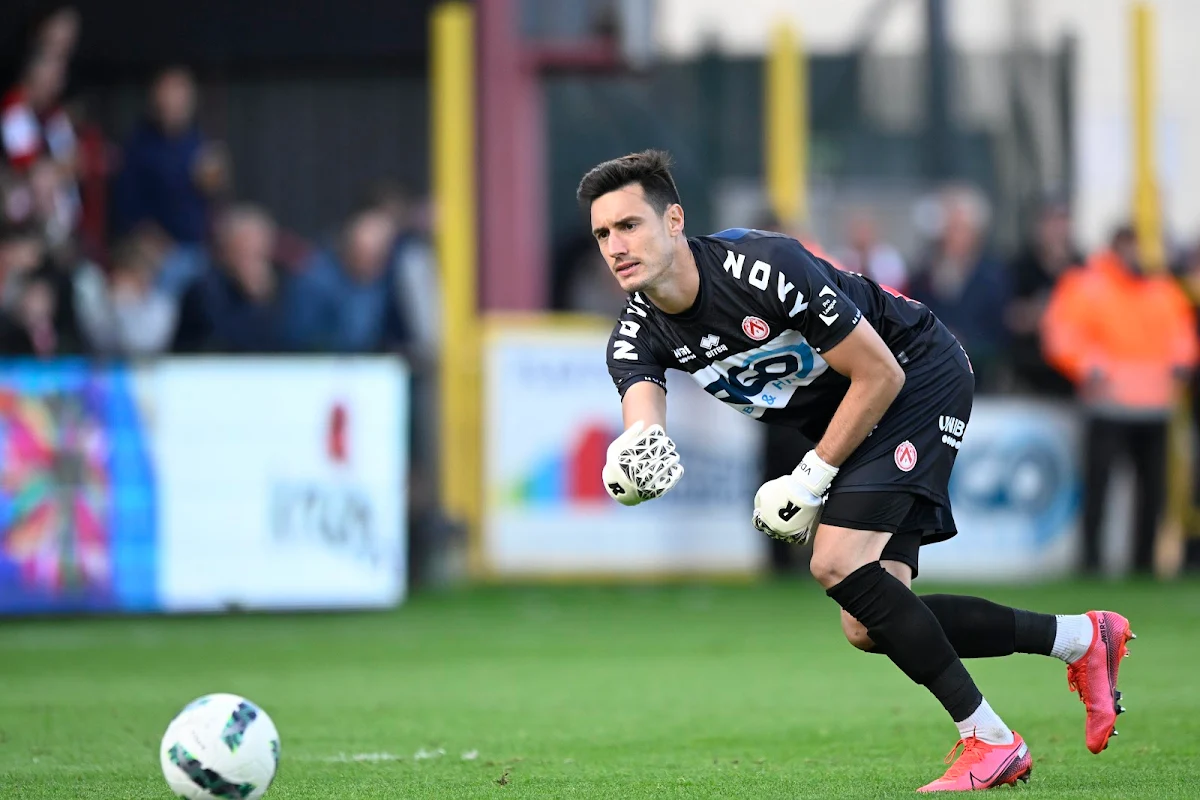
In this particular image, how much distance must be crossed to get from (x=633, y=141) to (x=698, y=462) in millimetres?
3137

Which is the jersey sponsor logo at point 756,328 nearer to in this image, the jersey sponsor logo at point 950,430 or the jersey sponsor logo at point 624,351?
the jersey sponsor logo at point 624,351

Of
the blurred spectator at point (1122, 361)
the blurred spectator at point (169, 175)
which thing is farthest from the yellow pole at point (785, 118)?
the blurred spectator at point (169, 175)

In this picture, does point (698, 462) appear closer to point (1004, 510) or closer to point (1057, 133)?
point (1004, 510)

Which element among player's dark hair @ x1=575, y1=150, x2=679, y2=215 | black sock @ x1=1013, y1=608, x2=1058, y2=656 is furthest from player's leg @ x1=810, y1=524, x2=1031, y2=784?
player's dark hair @ x1=575, y1=150, x2=679, y2=215

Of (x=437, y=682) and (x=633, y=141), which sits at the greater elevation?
(x=633, y=141)

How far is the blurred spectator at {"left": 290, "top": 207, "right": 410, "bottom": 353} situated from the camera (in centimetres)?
1389

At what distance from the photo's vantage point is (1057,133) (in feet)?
53.1

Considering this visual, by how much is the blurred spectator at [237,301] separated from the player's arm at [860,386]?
7.89 meters

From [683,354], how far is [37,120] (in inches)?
390

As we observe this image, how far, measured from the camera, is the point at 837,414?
20.0 ft

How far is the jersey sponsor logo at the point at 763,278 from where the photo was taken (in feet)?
19.7

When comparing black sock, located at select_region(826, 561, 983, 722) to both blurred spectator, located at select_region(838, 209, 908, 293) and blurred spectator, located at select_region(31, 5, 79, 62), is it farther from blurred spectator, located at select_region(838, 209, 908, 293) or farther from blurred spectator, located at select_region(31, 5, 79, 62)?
blurred spectator, located at select_region(31, 5, 79, 62)

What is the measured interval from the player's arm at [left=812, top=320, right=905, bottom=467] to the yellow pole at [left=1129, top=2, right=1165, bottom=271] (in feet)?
34.2

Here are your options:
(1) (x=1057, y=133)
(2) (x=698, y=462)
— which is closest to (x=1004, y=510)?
(2) (x=698, y=462)
